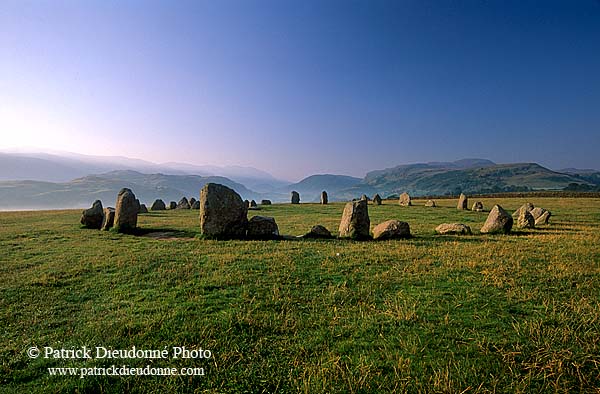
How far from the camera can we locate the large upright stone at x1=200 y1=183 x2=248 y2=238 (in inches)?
633

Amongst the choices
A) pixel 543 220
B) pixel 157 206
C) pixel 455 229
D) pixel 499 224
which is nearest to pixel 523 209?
pixel 543 220

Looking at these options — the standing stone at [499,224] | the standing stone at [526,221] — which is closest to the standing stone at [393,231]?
the standing stone at [499,224]

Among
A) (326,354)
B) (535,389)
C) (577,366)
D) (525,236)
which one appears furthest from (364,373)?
(525,236)

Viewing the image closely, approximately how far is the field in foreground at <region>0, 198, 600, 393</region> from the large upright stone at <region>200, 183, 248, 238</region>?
3858 mm

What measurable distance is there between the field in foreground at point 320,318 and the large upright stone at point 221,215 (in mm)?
3858

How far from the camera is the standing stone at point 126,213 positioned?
18422 millimetres

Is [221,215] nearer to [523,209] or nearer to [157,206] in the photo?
[523,209]

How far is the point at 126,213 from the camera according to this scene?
18500 mm

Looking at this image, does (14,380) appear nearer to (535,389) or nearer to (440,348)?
(440,348)

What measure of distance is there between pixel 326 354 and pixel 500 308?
4.44 meters

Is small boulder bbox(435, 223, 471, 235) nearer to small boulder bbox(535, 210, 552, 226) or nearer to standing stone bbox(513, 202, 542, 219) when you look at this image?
standing stone bbox(513, 202, 542, 219)

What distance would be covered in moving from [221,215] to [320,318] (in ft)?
36.7

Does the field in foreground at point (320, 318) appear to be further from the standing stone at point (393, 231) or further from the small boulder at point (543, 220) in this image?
the small boulder at point (543, 220)

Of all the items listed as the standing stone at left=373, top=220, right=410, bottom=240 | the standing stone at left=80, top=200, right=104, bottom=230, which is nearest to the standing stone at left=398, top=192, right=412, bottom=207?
the standing stone at left=373, top=220, right=410, bottom=240
